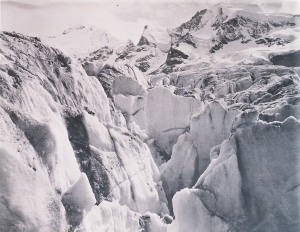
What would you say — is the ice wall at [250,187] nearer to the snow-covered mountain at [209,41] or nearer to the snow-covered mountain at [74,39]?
the snow-covered mountain at [74,39]

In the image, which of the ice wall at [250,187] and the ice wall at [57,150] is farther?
the ice wall at [250,187]

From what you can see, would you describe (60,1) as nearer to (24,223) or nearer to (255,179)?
(24,223)

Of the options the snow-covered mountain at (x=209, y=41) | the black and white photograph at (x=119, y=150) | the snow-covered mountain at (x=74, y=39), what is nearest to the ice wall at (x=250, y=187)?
the black and white photograph at (x=119, y=150)

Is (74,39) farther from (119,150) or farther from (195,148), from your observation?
(119,150)

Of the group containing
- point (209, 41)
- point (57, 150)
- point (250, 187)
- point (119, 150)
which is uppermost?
point (57, 150)

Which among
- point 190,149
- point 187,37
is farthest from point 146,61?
point 190,149

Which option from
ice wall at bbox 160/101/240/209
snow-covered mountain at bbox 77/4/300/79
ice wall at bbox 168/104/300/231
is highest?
ice wall at bbox 168/104/300/231

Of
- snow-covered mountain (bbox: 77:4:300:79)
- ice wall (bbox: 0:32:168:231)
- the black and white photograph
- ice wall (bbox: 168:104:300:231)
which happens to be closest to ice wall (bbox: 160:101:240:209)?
the black and white photograph

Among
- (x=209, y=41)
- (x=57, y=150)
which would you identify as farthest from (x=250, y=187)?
(x=209, y=41)

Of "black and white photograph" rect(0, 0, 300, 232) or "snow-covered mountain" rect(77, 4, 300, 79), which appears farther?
"snow-covered mountain" rect(77, 4, 300, 79)

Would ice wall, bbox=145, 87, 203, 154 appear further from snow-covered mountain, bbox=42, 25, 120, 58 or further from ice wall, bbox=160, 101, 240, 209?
snow-covered mountain, bbox=42, 25, 120, 58

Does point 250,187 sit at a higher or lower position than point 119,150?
lower
